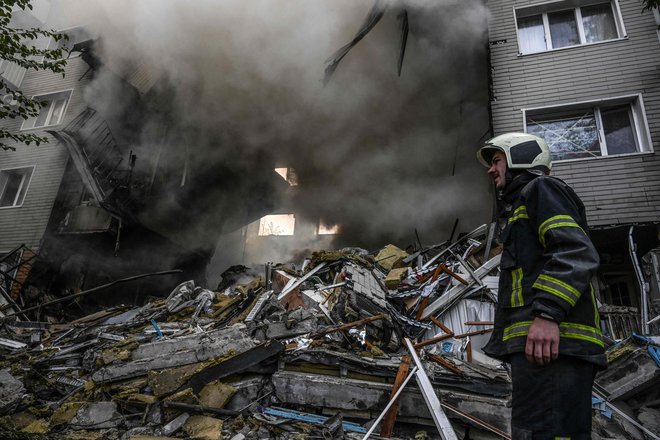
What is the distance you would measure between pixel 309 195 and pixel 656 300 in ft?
40.2

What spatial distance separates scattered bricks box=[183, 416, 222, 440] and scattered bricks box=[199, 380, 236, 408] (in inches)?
6.0

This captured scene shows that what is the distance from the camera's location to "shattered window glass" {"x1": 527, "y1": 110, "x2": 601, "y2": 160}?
6.64m

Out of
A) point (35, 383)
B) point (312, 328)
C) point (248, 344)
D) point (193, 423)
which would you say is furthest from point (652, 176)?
point (35, 383)

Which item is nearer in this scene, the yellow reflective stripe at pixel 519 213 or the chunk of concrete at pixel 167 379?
the yellow reflective stripe at pixel 519 213

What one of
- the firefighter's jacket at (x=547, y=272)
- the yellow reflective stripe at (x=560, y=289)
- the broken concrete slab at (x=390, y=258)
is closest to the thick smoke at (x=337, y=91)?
the broken concrete slab at (x=390, y=258)

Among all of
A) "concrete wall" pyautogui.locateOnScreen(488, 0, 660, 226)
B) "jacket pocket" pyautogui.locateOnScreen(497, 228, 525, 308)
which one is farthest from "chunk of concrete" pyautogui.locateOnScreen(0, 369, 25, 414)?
"concrete wall" pyautogui.locateOnScreen(488, 0, 660, 226)

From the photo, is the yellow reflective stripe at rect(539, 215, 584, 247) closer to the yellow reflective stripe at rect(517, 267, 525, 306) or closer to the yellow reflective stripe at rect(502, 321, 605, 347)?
the yellow reflective stripe at rect(517, 267, 525, 306)

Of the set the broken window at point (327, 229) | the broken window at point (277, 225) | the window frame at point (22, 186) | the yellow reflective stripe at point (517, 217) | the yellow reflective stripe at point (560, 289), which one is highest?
the broken window at point (277, 225)

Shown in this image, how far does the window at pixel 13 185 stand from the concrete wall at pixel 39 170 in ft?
0.63

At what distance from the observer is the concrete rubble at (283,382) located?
3059mm

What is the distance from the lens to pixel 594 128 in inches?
266

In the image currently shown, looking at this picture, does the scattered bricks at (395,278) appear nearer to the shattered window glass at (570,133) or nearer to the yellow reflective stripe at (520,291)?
the shattered window glass at (570,133)

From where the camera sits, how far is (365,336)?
15.4 feet

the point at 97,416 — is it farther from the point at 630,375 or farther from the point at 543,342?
the point at 630,375
